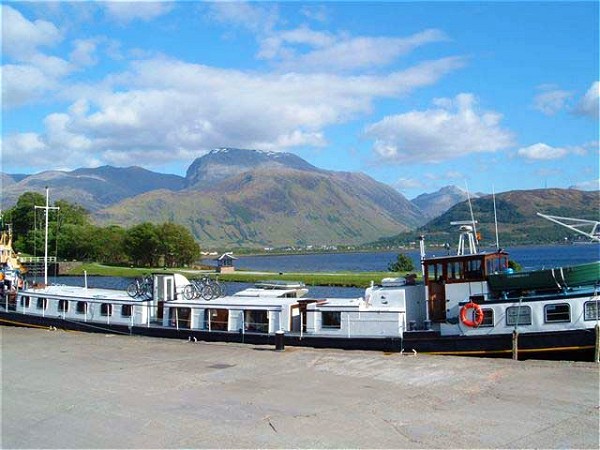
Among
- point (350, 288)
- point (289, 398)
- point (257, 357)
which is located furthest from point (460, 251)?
point (350, 288)

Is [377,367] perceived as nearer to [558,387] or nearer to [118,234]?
[558,387]

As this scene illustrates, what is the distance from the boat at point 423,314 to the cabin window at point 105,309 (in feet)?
0.19

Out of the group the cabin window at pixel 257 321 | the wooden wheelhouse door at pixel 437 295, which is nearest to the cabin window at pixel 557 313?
the wooden wheelhouse door at pixel 437 295

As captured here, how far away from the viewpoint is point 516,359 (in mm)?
23984

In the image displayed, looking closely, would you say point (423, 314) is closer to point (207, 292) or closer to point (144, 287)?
point (207, 292)

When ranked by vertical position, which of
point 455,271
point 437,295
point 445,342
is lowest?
point 445,342

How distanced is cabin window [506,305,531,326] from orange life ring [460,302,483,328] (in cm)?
112

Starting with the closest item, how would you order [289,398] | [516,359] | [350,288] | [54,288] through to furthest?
[289,398] < [516,359] < [54,288] < [350,288]

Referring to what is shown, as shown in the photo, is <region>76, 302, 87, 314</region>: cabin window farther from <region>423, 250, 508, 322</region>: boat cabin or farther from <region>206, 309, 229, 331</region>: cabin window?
<region>423, 250, 508, 322</region>: boat cabin

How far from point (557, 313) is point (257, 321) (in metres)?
13.9

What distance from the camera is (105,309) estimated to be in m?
35.2

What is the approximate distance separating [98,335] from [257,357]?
12466 mm

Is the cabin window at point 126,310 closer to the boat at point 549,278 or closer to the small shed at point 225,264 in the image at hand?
the boat at point 549,278

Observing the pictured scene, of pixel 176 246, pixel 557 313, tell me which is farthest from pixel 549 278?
pixel 176 246
